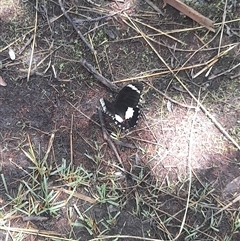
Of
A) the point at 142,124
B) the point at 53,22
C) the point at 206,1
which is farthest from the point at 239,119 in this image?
the point at 53,22

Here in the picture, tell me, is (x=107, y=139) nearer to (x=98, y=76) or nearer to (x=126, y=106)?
(x=126, y=106)

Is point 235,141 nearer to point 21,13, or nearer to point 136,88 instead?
point 136,88

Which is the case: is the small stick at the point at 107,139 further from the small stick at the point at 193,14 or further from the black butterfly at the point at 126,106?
the small stick at the point at 193,14

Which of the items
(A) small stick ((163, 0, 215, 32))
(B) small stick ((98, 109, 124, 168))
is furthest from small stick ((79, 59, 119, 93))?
(A) small stick ((163, 0, 215, 32))

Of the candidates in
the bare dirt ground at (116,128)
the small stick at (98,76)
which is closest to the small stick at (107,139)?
the bare dirt ground at (116,128)

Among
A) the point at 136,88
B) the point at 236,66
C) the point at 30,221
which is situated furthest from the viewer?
the point at 236,66

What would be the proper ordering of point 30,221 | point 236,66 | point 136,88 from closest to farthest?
1. point 30,221
2. point 136,88
3. point 236,66

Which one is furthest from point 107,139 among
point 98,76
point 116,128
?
point 98,76
